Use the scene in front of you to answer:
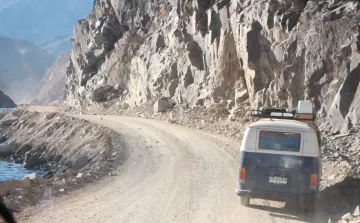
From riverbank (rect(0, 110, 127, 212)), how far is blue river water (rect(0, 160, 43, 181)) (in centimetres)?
45

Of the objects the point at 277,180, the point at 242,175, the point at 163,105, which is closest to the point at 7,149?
the point at 163,105

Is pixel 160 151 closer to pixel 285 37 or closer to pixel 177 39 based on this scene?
pixel 285 37

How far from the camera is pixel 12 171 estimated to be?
2961cm

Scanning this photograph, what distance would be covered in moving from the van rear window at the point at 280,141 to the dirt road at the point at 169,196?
1506mm

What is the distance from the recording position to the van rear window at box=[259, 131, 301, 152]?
30.8 feet

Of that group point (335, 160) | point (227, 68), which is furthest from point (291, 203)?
point (227, 68)

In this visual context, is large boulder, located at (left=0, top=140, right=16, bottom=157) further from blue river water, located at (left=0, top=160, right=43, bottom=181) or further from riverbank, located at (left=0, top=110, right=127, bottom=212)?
blue river water, located at (left=0, top=160, right=43, bottom=181)

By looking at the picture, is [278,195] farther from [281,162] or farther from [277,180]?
[281,162]

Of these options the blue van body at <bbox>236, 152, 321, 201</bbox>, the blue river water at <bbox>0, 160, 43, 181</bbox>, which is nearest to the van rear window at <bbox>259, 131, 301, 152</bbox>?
the blue van body at <bbox>236, 152, 321, 201</bbox>

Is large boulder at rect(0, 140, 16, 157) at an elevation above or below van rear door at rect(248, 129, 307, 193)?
below

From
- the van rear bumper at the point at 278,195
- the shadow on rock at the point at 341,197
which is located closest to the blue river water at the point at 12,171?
the van rear bumper at the point at 278,195

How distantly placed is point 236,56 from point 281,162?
18.5 metres

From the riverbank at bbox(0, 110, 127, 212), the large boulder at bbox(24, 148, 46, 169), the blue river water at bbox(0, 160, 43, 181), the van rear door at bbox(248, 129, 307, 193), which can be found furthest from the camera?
the large boulder at bbox(24, 148, 46, 169)

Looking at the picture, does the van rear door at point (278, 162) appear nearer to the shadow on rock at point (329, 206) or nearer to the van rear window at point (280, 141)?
the van rear window at point (280, 141)
